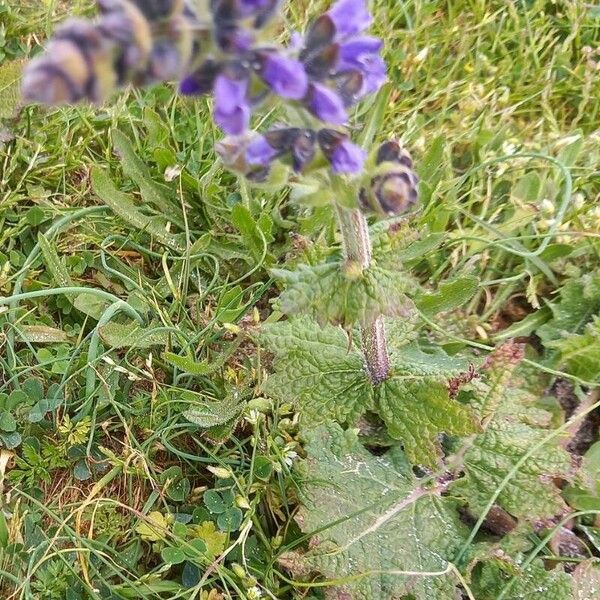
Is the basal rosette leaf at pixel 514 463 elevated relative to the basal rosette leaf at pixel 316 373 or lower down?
lower down

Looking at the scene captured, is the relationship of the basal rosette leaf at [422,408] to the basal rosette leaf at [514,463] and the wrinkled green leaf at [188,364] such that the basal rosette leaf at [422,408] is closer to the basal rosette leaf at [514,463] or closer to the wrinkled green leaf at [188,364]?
the basal rosette leaf at [514,463]

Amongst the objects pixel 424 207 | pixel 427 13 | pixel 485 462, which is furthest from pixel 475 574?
pixel 427 13

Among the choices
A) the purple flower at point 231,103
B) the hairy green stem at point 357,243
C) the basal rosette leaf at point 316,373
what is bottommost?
the basal rosette leaf at point 316,373

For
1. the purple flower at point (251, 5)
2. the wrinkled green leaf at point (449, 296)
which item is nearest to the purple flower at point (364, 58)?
the purple flower at point (251, 5)

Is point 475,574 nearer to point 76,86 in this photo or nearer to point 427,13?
point 76,86

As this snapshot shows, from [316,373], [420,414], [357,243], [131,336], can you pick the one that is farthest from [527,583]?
[131,336]

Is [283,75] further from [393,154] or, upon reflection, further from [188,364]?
[188,364]
